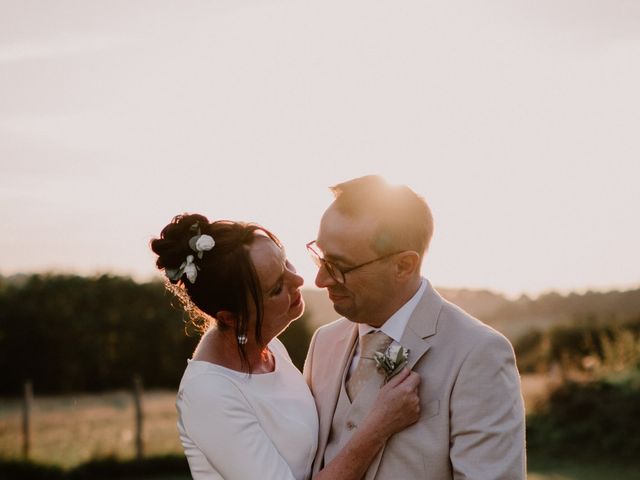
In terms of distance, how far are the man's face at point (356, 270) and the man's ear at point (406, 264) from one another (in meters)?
0.04

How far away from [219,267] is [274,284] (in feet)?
0.93

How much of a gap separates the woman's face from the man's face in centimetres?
17

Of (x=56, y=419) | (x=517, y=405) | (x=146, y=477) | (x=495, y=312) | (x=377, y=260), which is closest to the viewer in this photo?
(x=517, y=405)

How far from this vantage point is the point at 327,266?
4355mm

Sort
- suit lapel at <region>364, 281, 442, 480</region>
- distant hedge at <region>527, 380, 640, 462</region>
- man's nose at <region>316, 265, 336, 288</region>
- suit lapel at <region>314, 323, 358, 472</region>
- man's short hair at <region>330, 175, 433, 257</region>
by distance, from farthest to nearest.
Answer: distant hedge at <region>527, 380, 640, 462</region> < suit lapel at <region>314, 323, 358, 472</region> < man's nose at <region>316, 265, 336, 288</region> < man's short hair at <region>330, 175, 433, 257</region> < suit lapel at <region>364, 281, 442, 480</region>

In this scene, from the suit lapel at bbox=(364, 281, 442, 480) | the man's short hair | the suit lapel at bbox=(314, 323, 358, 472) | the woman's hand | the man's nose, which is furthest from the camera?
the suit lapel at bbox=(314, 323, 358, 472)

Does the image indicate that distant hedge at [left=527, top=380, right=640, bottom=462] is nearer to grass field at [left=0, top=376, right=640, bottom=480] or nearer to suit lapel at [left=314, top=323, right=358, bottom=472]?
grass field at [left=0, top=376, right=640, bottom=480]

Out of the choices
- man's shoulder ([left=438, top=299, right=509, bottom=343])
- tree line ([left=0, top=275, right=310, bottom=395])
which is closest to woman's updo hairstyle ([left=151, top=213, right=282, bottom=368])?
man's shoulder ([left=438, top=299, right=509, bottom=343])

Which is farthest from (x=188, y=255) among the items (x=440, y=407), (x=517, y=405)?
(x=517, y=405)

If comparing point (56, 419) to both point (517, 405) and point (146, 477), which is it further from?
point (517, 405)

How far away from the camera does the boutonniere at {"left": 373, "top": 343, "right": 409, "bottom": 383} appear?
4.05 m

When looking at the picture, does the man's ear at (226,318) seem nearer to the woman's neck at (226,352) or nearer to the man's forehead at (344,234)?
the woman's neck at (226,352)

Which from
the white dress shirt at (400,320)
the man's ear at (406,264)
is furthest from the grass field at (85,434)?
the man's ear at (406,264)

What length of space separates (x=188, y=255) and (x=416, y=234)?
3.63 ft
